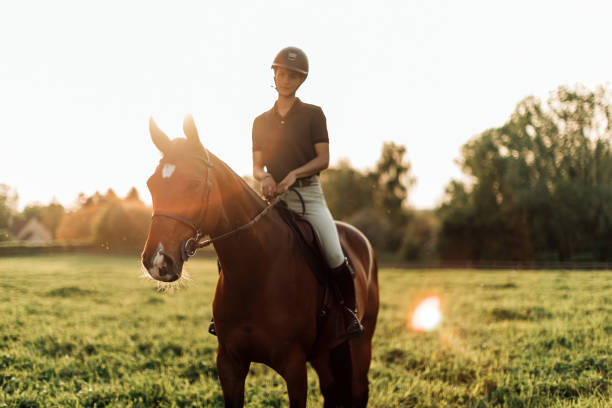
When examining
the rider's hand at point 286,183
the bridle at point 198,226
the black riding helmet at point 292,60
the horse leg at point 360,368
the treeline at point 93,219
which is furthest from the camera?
the treeline at point 93,219

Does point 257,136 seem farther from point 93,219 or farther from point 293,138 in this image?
point 93,219

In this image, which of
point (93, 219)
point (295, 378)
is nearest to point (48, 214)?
point (93, 219)

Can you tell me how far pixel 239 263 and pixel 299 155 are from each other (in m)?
1.10

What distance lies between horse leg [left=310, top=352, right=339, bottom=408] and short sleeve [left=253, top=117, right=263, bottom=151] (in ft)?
7.04

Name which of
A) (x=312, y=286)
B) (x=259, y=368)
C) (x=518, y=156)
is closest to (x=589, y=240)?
(x=518, y=156)

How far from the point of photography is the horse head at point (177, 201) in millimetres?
A: 2539

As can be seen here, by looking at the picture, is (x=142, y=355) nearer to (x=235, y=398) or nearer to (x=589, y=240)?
(x=235, y=398)

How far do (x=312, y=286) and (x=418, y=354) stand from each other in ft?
15.6

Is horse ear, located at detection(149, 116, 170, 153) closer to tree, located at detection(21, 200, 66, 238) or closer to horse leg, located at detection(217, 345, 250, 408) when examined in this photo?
horse leg, located at detection(217, 345, 250, 408)

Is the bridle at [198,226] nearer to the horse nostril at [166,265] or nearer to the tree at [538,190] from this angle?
the horse nostril at [166,265]

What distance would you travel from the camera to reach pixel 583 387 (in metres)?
5.15

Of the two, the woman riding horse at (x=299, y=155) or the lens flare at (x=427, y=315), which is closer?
the woman riding horse at (x=299, y=155)

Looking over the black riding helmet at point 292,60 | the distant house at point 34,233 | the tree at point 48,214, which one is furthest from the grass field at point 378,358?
the tree at point 48,214

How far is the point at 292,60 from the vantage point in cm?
362
